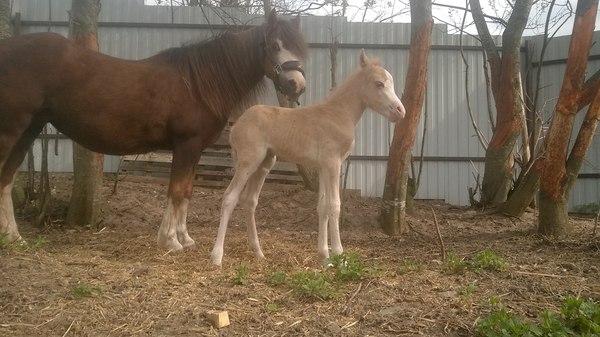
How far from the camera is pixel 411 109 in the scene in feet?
20.8

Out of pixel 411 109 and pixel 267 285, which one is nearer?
pixel 267 285

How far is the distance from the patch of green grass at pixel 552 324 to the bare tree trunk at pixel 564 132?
2.54 m

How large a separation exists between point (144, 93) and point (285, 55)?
4.96 ft

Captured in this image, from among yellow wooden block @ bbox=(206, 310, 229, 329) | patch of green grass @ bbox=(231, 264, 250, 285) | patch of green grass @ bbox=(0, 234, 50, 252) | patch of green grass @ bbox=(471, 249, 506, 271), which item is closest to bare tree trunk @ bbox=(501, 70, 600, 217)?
patch of green grass @ bbox=(471, 249, 506, 271)

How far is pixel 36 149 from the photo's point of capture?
1047 cm

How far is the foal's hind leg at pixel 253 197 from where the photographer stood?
16.3ft

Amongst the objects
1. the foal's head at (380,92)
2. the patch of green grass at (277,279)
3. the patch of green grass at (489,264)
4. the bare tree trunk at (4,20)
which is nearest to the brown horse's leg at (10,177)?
the bare tree trunk at (4,20)

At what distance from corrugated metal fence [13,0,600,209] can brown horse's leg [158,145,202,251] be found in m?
6.30

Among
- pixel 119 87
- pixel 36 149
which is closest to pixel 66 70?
pixel 119 87

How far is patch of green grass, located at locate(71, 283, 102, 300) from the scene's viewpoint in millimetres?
3375

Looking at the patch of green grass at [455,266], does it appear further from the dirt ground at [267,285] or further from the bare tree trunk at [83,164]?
the bare tree trunk at [83,164]

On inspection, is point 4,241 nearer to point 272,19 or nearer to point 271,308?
point 271,308

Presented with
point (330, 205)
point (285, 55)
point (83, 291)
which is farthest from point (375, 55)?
point (83, 291)

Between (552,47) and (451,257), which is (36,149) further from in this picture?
(552,47)
